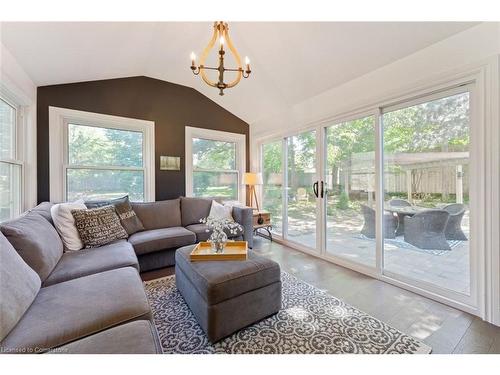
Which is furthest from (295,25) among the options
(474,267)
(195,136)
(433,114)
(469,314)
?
(469,314)

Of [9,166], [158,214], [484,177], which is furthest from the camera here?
[158,214]

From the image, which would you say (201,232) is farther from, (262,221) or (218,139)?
(218,139)

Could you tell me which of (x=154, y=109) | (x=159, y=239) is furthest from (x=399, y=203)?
(x=154, y=109)

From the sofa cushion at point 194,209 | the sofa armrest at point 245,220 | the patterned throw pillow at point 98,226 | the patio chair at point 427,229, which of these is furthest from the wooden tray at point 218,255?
the patio chair at point 427,229

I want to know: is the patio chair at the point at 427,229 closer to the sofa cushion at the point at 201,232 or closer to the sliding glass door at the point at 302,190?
the sliding glass door at the point at 302,190

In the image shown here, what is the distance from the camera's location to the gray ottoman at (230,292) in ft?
4.68

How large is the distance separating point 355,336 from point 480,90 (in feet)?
6.71

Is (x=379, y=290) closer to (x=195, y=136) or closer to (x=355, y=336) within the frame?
(x=355, y=336)

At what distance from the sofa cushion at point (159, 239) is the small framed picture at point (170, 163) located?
1193 mm

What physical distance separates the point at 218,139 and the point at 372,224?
2950 mm

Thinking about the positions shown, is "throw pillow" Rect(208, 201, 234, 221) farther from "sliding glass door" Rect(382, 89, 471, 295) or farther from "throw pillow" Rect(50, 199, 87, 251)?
"sliding glass door" Rect(382, 89, 471, 295)

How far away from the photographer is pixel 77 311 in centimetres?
110

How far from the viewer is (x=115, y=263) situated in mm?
1783

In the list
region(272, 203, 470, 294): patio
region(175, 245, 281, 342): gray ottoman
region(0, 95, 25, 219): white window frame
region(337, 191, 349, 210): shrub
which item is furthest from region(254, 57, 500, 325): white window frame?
region(0, 95, 25, 219): white window frame
